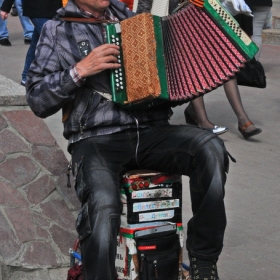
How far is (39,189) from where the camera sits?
4.88 m

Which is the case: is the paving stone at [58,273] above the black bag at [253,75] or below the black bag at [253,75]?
above

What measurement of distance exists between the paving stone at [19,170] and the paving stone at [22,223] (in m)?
0.25

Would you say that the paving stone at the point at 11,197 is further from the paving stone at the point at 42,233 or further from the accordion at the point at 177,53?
the accordion at the point at 177,53

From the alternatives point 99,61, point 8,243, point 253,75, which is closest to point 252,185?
point 253,75

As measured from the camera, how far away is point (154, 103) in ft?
12.3

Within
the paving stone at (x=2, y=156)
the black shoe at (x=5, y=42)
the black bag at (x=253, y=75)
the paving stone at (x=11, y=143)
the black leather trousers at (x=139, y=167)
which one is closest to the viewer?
the black leather trousers at (x=139, y=167)

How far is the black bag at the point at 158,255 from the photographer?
3650 mm

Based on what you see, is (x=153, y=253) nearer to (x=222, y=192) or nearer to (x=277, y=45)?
(x=222, y=192)

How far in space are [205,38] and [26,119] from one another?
205 centimetres

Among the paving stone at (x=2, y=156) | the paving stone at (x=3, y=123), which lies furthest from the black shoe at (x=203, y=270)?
the paving stone at (x=3, y=123)

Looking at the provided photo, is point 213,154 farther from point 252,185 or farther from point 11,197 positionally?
point 252,185

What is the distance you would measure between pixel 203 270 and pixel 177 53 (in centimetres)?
104

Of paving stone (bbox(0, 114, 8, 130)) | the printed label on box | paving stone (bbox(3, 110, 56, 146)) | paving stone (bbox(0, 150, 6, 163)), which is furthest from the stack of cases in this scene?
paving stone (bbox(0, 114, 8, 130))

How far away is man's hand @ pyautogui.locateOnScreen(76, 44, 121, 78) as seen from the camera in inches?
143
